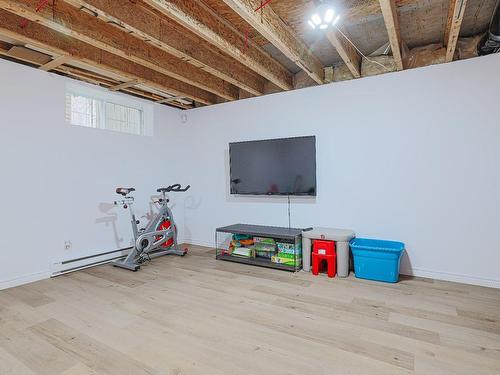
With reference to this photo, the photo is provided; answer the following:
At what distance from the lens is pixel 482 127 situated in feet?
9.80

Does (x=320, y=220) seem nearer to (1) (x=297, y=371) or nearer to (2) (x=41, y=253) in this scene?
(1) (x=297, y=371)

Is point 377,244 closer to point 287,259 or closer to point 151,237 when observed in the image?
point 287,259

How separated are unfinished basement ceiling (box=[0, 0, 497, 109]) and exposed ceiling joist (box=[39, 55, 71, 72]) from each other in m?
0.03

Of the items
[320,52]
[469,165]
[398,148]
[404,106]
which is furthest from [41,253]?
[469,165]

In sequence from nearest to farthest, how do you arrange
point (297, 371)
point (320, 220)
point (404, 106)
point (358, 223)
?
point (297, 371) → point (404, 106) → point (358, 223) → point (320, 220)

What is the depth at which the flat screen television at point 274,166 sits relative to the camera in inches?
150

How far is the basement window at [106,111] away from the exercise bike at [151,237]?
109 cm

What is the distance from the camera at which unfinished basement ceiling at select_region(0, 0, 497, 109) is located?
7.61 feet

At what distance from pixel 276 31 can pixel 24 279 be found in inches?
149

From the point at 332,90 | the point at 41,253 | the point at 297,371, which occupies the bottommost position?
the point at 297,371

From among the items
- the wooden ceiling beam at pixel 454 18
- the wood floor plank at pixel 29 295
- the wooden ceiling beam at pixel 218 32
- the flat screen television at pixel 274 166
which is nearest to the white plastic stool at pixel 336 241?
the flat screen television at pixel 274 166

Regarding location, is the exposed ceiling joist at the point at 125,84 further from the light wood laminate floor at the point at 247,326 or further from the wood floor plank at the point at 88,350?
the wood floor plank at the point at 88,350

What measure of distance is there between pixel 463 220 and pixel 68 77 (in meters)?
5.03

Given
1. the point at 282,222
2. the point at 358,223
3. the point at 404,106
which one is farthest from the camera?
the point at 282,222
